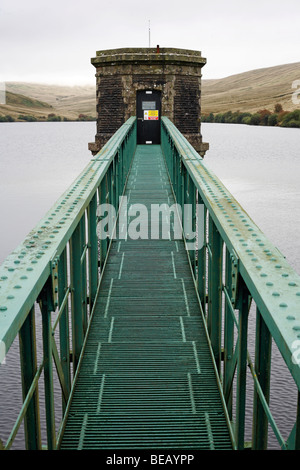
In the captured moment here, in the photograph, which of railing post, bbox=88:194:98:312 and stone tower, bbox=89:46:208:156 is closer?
railing post, bbox=88:194:98:312

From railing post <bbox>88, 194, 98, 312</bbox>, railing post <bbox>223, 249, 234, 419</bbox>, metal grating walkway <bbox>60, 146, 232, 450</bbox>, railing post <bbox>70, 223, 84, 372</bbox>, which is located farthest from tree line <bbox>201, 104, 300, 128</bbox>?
railing post <bbox>223, 249, 234, 419</bbox>

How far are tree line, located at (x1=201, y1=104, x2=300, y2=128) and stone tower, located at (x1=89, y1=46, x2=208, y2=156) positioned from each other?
50061 millimetres

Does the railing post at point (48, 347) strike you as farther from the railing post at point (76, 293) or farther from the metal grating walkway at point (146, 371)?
the railing post at point (76, 293)

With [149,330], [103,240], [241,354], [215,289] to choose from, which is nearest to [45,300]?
[241,354]

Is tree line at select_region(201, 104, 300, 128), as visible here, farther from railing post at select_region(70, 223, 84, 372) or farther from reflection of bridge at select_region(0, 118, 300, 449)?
railing post at select_region(70, 223, 84, 372)

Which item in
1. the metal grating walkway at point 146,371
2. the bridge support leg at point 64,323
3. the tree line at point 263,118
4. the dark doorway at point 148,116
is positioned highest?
the tree line at point 263,118

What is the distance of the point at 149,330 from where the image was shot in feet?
14.5

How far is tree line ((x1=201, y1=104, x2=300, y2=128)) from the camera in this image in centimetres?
7381

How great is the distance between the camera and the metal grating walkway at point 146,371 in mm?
3230

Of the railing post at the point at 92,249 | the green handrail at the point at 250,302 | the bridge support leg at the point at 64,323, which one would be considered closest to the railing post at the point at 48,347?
the bridge support leg at the point at 64,323

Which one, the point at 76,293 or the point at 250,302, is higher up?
the point at 250,302

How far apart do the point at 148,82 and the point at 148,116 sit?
1.88 meters

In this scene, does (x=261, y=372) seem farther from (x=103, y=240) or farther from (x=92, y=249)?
(x=103, y=240)

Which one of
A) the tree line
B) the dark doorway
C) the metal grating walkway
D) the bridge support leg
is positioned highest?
the tree line
